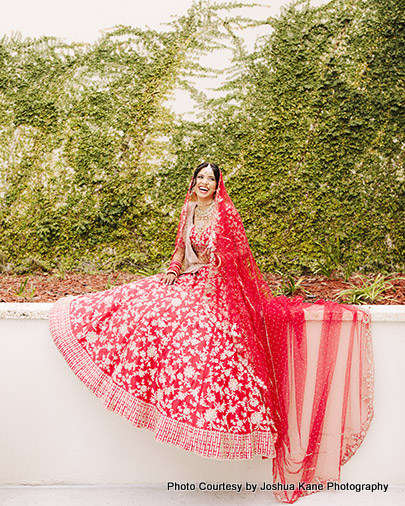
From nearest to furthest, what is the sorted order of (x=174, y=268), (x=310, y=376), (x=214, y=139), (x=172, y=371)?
(x=172, y=371), (x=310, y=376), (x=174, y=268), (x=214, y=139)

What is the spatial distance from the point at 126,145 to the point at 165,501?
299 cm

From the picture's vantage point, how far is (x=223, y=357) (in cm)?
224

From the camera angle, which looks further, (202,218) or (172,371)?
(202,218)

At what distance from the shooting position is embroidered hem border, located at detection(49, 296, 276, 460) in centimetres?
212

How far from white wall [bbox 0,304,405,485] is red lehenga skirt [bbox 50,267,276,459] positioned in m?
0.29

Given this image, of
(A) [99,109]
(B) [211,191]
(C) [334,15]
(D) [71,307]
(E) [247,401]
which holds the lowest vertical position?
(E) [247,401]

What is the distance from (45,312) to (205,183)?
1141 millimetres

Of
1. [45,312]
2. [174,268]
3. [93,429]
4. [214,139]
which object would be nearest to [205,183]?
[174,268]

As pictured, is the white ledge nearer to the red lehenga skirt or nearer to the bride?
the bride

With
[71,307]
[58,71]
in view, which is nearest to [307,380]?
[71,307]

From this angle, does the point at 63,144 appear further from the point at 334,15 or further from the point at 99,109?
the point at 334,15

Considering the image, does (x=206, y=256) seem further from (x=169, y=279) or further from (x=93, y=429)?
(x=93, y=429)

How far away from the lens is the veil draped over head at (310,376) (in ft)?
7.98

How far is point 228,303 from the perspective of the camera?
2.35 m
